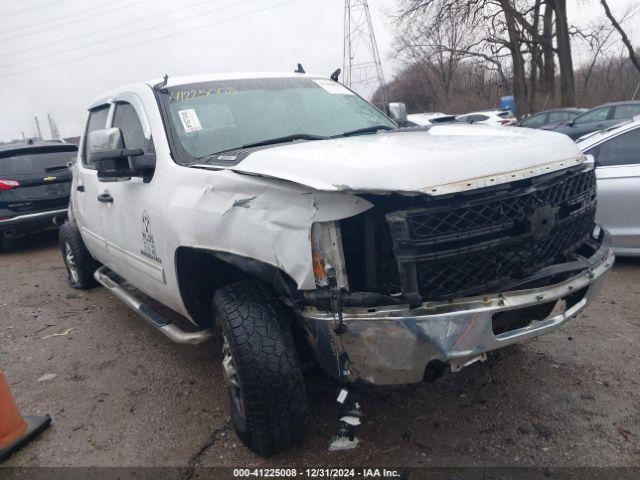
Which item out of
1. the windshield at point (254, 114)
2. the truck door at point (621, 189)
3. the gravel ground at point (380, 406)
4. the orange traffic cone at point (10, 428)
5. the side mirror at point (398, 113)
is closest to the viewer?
the gravel ground at point (380, 406)

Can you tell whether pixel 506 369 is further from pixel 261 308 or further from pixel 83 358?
pixel 83 358

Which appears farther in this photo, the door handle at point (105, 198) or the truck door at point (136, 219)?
the door handle at point (105, 198)

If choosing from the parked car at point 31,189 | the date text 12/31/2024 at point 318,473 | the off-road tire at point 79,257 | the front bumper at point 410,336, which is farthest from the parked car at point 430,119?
the parked car at point 31,189

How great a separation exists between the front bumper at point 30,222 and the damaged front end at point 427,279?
625 centimetres

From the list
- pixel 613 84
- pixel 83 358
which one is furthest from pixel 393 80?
pixel 83 358

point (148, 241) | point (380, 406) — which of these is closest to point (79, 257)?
point (148, 241)

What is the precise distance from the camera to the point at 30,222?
7.51 meters

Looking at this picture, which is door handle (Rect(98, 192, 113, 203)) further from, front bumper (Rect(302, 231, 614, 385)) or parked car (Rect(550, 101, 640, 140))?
parked car (Rect(550, 101, 640, 140))

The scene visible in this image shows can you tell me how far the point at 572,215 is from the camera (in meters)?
2.49

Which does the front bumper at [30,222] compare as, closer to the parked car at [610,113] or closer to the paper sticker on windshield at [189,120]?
the paper sticker on windshield at [189,120]

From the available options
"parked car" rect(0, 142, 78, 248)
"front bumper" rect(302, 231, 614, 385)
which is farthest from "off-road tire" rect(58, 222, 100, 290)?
"front bumper" rect(302, 231, 614, 385)

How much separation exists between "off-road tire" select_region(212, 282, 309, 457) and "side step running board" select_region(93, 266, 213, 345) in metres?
0.52

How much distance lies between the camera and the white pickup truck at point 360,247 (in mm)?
2094

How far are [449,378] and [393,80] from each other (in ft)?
204
